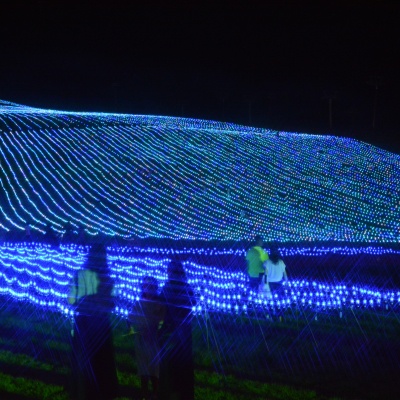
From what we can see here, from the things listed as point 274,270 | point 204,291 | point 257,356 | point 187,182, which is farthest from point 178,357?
point 187,182

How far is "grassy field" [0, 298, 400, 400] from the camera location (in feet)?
24.2

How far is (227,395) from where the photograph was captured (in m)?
7.13

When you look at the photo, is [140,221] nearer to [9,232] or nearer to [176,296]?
[9,232]

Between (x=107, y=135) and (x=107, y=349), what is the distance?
2608 centimetres

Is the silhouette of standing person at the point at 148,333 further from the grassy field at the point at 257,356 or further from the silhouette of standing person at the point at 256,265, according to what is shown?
the silhouette of standing person at the point at 256,265

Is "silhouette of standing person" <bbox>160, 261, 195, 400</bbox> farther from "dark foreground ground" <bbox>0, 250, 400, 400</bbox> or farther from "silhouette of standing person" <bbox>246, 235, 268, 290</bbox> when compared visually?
"silhouette of standing person" <bbox>246, 235, 268, 290</bbox>

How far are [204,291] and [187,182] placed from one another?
17.4 meters

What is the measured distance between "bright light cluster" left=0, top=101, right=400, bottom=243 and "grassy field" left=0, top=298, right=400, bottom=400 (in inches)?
419

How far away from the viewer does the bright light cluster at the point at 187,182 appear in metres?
24.2

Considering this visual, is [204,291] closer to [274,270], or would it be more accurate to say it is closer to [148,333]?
[274,270]

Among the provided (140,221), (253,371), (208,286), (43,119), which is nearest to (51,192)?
(140,221)

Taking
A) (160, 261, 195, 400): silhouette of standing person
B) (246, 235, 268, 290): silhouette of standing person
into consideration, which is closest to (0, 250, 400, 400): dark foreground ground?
(246, 235, 268, 290): silhouette of standing person

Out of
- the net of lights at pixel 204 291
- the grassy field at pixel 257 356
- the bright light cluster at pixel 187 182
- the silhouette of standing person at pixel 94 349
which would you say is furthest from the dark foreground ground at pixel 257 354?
the bright light cluster at pixel 187 182

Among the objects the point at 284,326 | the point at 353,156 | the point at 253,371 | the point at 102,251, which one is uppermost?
the point at 353,156
